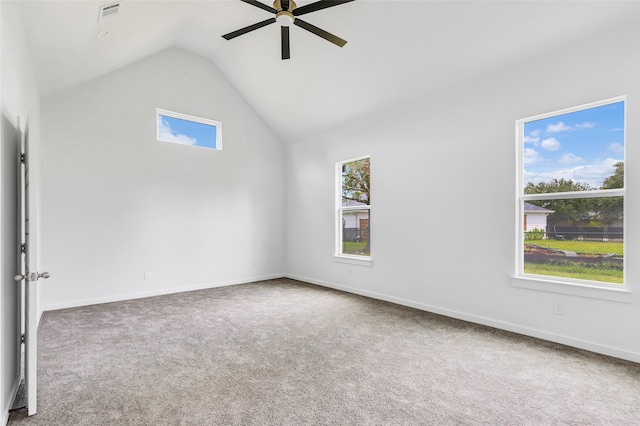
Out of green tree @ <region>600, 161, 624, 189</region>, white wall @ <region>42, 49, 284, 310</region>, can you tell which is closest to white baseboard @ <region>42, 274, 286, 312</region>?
white wall @ <region>42, 49, 284, 310</region>

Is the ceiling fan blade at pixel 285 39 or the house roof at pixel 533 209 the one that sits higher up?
the ceiling fan blade at pixel 285 39

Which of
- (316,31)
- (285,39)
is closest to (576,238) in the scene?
(316,31)

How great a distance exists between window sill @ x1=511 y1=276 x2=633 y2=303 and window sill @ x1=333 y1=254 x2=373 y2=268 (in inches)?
80.4

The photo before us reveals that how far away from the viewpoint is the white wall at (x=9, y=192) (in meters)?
1.88

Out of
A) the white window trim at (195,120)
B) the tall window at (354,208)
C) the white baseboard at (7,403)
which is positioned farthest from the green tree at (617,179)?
the white window trim at (195,120)

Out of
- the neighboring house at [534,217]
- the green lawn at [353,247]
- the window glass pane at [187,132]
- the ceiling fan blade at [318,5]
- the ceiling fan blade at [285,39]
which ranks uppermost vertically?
the ceiling fan blade at [318,5]

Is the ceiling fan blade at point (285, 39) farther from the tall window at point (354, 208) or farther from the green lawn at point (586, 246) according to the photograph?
the green lawn at point (586, 246)

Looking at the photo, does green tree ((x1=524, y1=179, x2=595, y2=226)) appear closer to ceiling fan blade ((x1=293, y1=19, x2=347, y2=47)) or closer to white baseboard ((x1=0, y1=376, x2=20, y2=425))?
ceiling fan blade ((x1=293, y1=19, x2=347, y2=47))

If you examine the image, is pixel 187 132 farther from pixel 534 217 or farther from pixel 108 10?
pixel 534 217

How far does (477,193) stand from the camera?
12.3ft

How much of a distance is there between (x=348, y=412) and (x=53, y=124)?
4.98 meters

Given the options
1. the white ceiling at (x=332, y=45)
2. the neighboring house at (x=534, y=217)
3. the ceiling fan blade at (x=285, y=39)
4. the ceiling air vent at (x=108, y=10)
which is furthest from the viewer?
the neighboring house at (x=534, y=217)

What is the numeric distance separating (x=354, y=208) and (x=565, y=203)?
2837 mm

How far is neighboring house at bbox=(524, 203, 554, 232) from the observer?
335 centimetres
